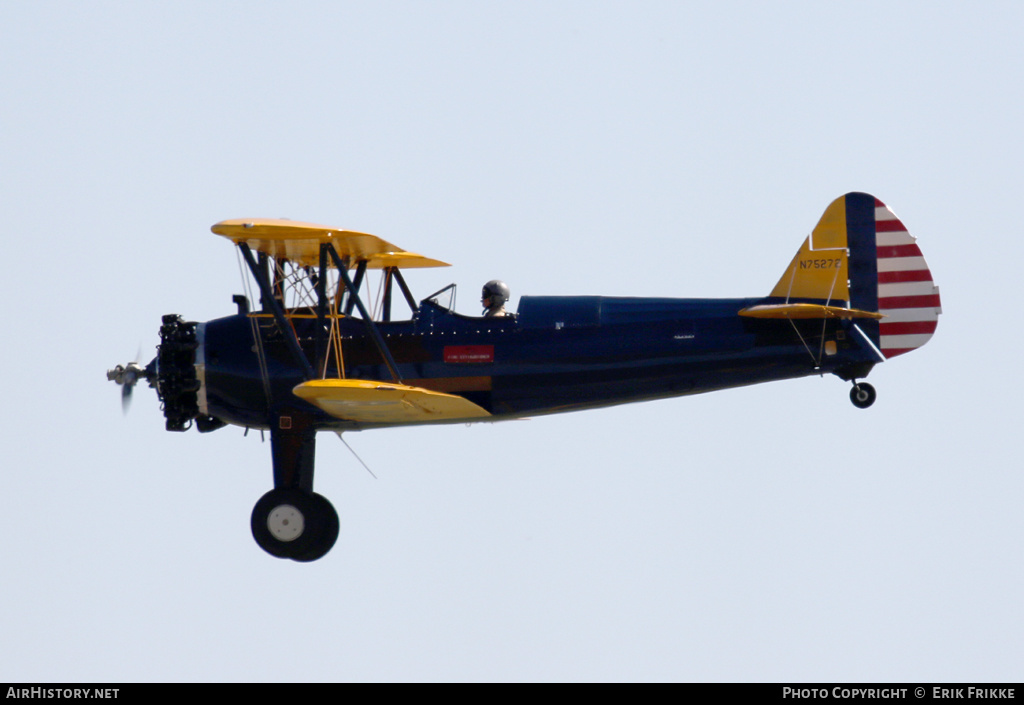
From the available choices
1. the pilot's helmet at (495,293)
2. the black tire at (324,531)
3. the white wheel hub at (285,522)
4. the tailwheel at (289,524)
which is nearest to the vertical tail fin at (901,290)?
the pilot's helmet at (495,293)

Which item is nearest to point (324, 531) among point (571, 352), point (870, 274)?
point (571, 352)

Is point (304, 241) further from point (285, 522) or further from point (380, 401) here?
point (285, 522)

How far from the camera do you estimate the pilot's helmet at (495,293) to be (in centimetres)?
1895

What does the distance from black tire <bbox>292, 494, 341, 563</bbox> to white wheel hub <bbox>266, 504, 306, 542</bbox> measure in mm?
231

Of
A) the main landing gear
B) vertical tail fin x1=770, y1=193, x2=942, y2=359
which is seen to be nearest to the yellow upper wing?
the main landing gear

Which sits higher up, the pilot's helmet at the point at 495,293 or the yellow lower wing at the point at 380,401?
the pilot's helmet at the point at 495,293

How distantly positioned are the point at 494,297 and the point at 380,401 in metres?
2.17

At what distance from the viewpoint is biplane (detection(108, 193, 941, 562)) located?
58.7 ft

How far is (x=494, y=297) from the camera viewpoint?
62.2 feet

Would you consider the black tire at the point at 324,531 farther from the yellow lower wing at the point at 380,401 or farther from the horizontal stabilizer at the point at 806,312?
the horizontal stabilizer at the point at 806,312

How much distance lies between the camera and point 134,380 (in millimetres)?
19391

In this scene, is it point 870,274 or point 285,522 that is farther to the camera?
point 285,522

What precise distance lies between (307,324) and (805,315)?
18.6 feet

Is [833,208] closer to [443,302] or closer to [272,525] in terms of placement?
[443,302]
